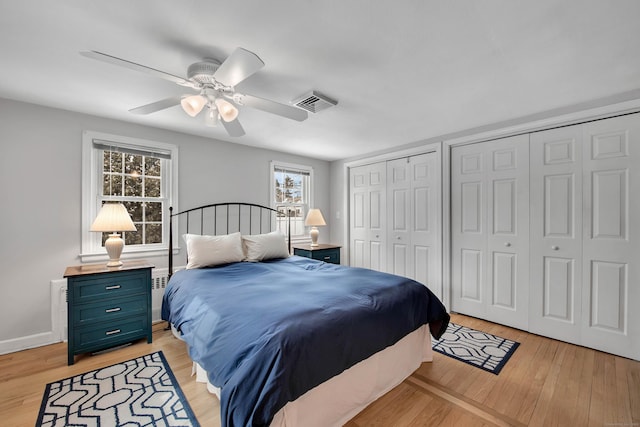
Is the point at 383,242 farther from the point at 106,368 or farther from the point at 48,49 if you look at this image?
the point at 48,49

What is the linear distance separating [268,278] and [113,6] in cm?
204

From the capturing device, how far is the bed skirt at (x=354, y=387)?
151cm

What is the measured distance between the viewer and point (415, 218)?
4055mm

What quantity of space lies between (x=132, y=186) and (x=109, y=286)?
123 cm

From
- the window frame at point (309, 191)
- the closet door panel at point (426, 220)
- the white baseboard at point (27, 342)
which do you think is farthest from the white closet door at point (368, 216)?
the white baseboard at point (27, 342)

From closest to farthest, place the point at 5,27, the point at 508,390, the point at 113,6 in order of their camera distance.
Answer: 1. the point at 113,6
2. the point at 5,27
3. the point at 508,390

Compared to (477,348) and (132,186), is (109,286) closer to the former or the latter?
(132,186)

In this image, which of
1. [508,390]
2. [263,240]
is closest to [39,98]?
[263,240]

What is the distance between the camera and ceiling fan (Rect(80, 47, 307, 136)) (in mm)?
1482

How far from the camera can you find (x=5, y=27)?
1.57 meters

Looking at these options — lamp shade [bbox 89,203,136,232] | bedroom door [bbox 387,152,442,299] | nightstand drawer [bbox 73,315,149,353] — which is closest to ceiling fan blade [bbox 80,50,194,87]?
lamp shade [bbox 89,203,136,232]

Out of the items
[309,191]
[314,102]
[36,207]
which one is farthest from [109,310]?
[309,191]

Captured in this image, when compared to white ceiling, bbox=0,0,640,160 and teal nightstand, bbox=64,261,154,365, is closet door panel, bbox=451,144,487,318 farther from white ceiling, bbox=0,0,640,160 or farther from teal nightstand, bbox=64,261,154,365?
teal nightstand, bbox=64,261,154,365

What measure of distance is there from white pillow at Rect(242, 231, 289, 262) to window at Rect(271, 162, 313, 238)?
1.11 m
